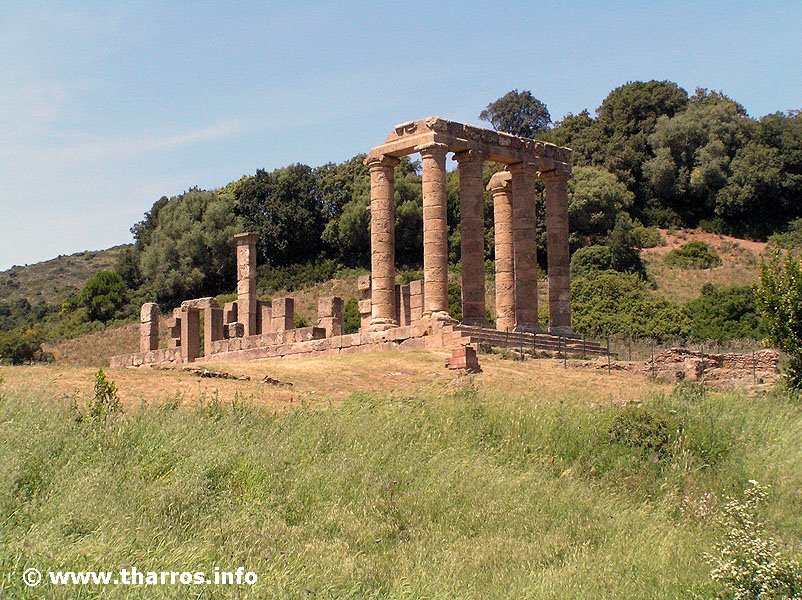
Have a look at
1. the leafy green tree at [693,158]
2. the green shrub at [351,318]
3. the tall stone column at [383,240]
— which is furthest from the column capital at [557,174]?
the leafy green tree at [693,158]

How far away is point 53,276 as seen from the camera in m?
95.8

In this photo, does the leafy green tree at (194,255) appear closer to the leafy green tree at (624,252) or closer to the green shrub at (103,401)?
the leafy green tree at (624,252)

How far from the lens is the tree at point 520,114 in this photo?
81.5 metres

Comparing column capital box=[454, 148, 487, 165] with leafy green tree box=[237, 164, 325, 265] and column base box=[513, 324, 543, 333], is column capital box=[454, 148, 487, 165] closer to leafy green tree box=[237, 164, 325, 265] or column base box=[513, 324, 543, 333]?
column base box=[513, 324, 543, 333]

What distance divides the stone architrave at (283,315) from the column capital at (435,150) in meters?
7.77

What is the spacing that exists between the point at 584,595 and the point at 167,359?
2774 cm

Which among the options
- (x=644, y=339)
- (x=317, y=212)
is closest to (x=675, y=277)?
(x=644, y=339)

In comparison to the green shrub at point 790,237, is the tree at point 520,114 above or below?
above

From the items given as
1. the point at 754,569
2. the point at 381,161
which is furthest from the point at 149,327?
the point at 754,569

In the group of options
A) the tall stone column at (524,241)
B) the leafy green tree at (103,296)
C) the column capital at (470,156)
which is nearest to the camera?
the column capital at (470,156)

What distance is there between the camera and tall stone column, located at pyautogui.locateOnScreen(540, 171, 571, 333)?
112 ft

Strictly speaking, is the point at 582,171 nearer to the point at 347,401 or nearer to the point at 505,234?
the point at 505,234

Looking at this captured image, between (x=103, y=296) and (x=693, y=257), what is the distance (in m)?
33.1

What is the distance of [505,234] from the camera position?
3528 centimetres
